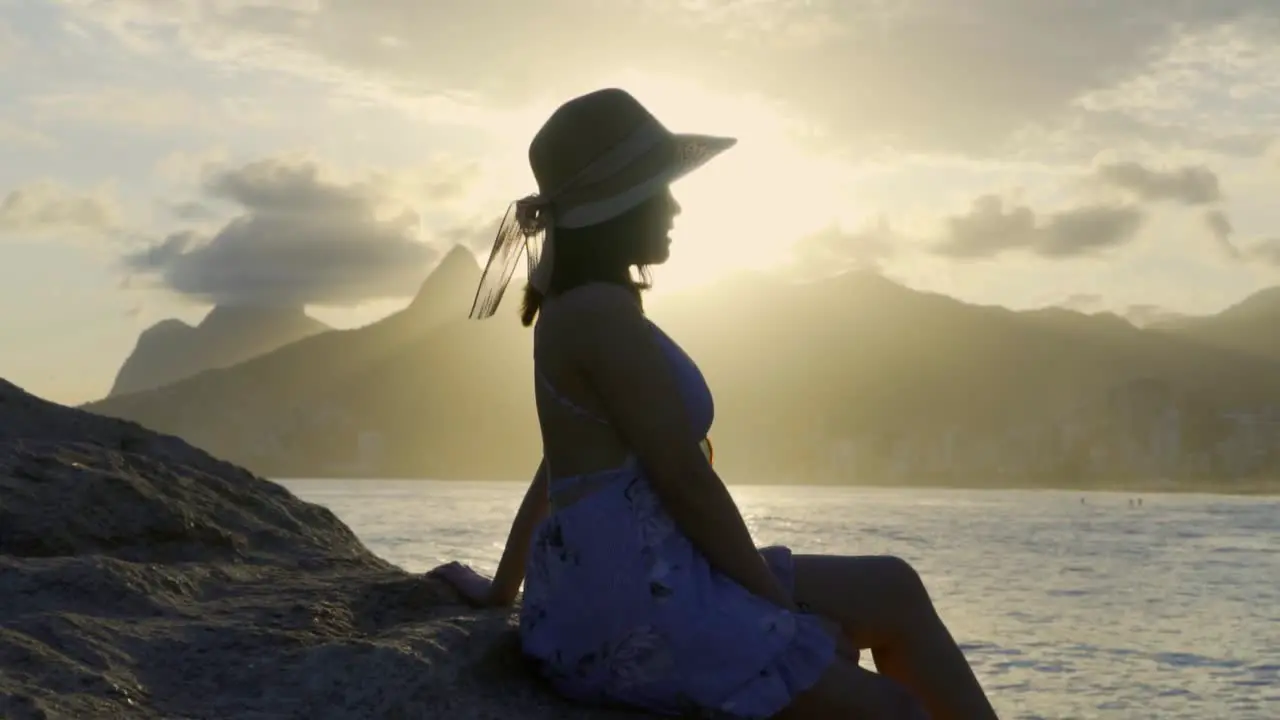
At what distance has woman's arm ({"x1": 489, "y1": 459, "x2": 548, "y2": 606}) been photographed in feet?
9.80

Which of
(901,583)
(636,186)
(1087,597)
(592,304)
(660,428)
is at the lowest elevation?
(1087,597)

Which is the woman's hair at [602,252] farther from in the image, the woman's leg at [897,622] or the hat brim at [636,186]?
the woman's leg at [897,622]

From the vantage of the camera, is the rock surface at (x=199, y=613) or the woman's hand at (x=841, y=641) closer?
the rock surface at (x=199, y=613)

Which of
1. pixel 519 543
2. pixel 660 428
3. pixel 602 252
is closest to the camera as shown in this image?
pixel 660 428

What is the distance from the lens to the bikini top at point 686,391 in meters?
2.40

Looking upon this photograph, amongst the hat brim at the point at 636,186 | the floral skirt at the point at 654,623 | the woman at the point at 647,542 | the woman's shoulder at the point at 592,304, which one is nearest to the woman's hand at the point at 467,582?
the woman at the point at 647,542

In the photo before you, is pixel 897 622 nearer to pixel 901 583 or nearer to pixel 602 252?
pixel 901 583

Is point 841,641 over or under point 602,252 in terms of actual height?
under

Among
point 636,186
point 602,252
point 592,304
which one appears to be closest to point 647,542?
point 592,304

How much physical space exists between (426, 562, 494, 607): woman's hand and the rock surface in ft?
0.12

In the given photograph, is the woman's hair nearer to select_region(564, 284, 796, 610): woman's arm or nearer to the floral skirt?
select_region(564, 284, 796, 610): woman's arm

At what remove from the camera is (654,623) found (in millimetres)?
2344

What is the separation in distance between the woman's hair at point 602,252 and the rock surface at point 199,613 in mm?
848

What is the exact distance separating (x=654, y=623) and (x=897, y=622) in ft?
1.99
